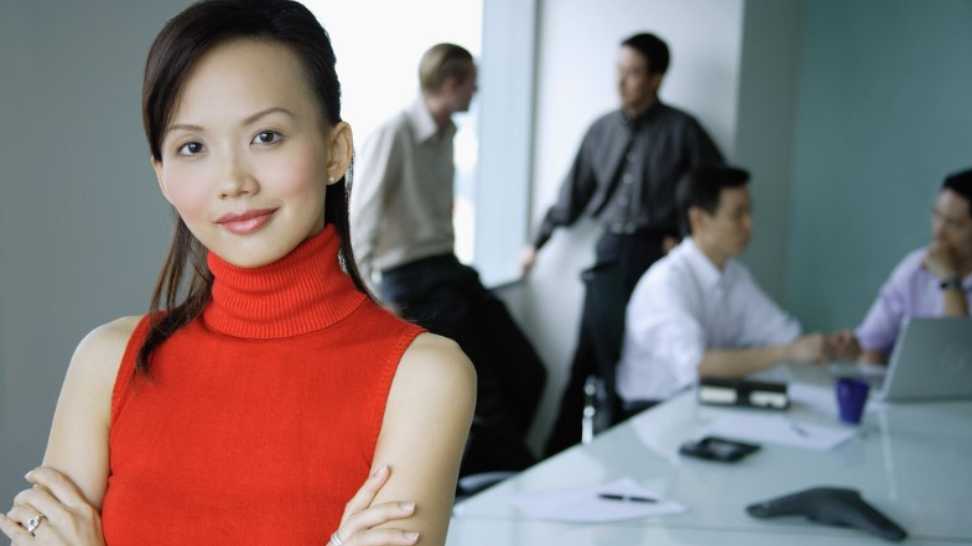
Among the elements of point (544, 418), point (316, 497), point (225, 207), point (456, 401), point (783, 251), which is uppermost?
point (225, 207)

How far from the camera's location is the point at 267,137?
1.13 meters

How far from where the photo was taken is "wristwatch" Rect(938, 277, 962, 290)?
3.27 m

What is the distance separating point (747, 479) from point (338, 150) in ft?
3.91

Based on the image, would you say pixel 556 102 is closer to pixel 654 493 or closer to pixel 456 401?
pixel 654 493

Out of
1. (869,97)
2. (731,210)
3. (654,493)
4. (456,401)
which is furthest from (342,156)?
(869,97)

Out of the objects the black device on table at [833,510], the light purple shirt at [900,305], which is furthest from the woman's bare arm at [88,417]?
the light purple shirt at [900,305]

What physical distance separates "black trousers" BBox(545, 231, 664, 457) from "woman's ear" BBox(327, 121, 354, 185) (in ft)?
6.56

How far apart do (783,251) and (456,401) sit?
4.39 meters

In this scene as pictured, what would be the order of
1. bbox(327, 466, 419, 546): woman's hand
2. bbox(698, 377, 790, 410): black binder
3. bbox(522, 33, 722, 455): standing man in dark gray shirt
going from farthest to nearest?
bbox(522, 33, 722, 455): standing man in dark gray shirt
bbox(698, 377, 790, 410): black binder
bbox(327, 466, 419, 546): woman's hand

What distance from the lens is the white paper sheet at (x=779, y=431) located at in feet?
7.34

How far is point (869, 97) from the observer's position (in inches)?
195

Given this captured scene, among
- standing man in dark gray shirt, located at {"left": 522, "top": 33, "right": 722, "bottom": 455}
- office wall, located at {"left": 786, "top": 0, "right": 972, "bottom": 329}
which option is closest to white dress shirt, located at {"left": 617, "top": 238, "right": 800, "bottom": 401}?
standing man in dark gray shirt, located at {"left": 522, "top": 33, "right": 722, "bottom": 455}

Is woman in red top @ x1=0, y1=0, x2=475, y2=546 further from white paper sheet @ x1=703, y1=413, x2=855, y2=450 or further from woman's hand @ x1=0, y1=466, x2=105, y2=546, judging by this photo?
white paper sheet @ x1=703, y1=413, x2=855, y2=450

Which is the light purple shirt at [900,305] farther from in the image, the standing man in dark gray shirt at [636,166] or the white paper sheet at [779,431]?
the white paper sheet at [779,431]
